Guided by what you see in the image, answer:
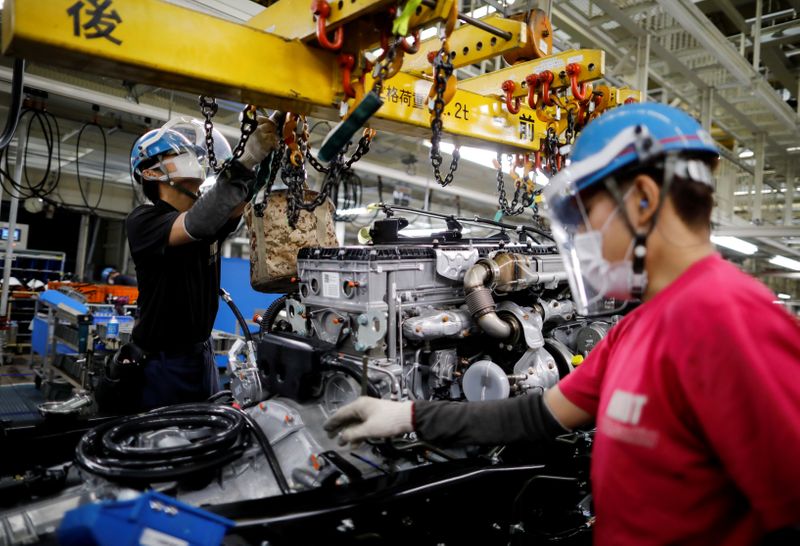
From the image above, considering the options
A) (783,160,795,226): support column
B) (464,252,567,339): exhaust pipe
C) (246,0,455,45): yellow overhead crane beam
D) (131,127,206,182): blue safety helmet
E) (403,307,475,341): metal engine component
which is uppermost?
(783,160,795,226): support column

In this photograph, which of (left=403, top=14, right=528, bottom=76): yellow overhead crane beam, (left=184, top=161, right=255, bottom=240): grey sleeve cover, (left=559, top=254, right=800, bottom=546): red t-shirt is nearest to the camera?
(left=559, top=254, right=800, bottom=546): red t-shirt

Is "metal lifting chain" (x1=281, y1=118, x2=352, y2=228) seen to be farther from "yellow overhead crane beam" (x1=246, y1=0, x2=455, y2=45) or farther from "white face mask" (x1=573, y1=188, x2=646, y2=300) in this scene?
"white face mask" (x1=573, y1=188, x2=646, y2=300)

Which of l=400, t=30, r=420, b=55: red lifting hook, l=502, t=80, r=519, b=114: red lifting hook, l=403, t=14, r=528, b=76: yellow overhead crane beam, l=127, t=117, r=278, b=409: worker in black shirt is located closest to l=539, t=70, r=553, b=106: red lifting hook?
l=502, t=80, r=519, b=114: red lifting hook

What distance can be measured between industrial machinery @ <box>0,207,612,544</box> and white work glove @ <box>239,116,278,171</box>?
25.1 inches

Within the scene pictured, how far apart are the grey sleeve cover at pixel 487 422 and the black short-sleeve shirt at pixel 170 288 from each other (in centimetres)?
140

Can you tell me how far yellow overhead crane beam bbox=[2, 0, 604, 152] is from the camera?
146 centimetres

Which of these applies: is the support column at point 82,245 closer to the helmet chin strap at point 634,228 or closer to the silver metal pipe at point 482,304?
the silver metal pipe at point 482,304

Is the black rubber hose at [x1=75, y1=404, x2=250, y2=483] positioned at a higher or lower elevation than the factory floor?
higher

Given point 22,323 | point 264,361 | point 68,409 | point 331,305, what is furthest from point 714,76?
point 22,323

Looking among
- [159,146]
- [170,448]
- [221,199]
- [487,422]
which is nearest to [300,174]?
[221,199]

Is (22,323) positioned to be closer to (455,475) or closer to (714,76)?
(455,475)

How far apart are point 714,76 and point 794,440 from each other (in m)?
7.75

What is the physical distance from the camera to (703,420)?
879 millimetres

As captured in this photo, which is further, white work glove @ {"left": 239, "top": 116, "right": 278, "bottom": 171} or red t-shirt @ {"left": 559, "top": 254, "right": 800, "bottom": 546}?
white work glove @ {"left": 239, "top": 116, "right": 278, "bottom": 171}
